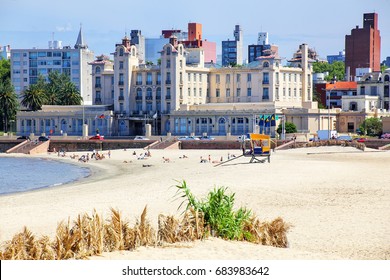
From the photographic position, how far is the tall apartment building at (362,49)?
114m

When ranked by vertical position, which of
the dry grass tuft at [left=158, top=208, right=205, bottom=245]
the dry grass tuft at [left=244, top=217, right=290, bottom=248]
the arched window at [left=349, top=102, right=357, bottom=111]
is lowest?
the dry grass tuft at [left=244, top=217, right=290, bottom=248]

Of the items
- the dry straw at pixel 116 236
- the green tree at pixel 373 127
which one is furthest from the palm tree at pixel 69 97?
the dry straw at pixel 116 236

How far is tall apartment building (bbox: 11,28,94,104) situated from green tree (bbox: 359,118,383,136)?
260 ft

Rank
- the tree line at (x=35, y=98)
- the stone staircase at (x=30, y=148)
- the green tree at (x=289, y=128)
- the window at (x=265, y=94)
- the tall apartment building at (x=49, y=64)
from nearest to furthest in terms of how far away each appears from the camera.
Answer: the stone staircase at (x=30, y=148)
the green tree at (x=289, y=128)
the window at (x=265, y=94)
the tree line at (x=35, y=98)
the tall apartment building at (x=49, y=64)

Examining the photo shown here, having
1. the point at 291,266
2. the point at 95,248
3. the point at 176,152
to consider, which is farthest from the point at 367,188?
the point at 176,152

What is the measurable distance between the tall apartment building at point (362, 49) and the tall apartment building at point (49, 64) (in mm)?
55916

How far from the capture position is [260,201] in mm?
33094

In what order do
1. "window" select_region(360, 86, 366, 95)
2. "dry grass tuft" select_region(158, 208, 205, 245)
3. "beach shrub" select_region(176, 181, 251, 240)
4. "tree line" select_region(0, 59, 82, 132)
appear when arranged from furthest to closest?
"tree line" select_region(0, 59, 82, 132) → "window" select_region(360, 86, 366, 95) → "beach shrub" select_region(176, 181, 251, 240) → "dry grass tuft" select_region(158, 208, 205, 245)

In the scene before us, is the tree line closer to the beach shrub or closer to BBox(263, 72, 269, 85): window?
BBox(263, 72, 269, 85): window

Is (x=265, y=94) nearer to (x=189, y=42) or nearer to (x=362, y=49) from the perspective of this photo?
(x=189, y=42)

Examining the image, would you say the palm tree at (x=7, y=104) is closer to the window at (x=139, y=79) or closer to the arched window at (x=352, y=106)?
the window at (x=139, y=79)

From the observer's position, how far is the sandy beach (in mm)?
18797

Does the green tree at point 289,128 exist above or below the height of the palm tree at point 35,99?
below

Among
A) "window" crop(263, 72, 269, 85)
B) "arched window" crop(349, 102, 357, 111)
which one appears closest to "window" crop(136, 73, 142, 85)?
"window" crop(263, 72, 269, 85)
